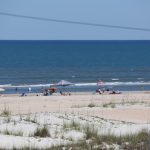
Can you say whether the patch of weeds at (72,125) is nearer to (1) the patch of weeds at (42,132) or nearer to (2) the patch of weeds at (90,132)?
(2) the patch of weeds at (90,132)

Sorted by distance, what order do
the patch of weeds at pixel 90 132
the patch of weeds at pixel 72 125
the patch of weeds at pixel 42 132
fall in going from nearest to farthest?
the patch of weeds at pixel 90 132 → the patch of weeds at pixel 42 132 → the patch of weeds at pixel 72 125

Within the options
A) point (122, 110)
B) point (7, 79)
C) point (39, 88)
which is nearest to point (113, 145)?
point (122, 110)

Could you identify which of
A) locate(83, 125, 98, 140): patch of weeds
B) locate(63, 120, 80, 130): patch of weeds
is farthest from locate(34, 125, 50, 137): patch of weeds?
locate(63, 120, 80, 130): patch of weeds

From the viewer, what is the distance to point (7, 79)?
178 ft

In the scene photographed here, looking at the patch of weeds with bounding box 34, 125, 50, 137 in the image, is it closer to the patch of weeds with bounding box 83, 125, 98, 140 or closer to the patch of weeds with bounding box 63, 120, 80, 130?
the patch of weeds with bounding box 83, 125, 98, 140

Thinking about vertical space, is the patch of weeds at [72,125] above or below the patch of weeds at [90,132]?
above

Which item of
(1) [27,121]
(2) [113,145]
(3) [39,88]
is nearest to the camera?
(2) [113,145]

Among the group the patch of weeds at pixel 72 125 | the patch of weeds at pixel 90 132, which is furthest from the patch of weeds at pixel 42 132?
the patch of weeds at pixel 72 125

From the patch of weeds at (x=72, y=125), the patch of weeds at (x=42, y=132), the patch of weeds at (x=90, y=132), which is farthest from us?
the patch of weeds at (x=72, y=125)

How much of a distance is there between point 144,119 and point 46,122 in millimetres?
4534

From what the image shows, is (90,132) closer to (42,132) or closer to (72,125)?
(42,132)

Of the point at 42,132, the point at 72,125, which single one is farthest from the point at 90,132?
the point at 72,125

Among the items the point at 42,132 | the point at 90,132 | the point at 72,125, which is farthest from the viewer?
the point at 72,125

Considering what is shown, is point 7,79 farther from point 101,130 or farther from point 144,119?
point 101,130
